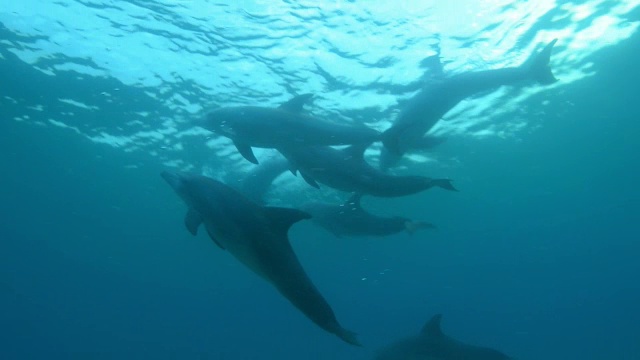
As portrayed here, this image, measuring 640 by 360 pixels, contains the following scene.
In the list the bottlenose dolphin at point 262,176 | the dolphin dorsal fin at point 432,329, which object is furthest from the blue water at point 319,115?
the dolphin dorsal fin at point 432,329

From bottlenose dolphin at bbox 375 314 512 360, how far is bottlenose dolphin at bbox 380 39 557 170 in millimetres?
4320

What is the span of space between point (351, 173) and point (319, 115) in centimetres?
1134

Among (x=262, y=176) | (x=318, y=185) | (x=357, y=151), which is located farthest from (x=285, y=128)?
(x=262, y=176)

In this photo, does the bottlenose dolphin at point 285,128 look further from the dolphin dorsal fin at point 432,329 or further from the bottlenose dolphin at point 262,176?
the bottlenose dolphin at point 262,176

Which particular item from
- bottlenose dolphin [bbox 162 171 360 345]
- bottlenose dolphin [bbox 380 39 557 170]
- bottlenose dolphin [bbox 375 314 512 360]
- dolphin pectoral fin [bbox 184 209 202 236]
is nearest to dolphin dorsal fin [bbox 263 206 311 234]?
bottlenose dolphin [bbox 162 171 360 345]

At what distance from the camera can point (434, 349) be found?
12.0 m

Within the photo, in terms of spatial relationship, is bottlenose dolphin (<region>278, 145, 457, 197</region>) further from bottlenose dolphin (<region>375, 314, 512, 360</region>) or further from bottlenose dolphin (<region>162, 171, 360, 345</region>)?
bottlenose dolphin (<region>375, 314, 512, 360</region>)

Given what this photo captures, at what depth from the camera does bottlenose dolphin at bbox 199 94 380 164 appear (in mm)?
8336

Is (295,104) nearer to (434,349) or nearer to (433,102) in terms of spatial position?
(433,102)

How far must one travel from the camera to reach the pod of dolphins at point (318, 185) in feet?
16.8

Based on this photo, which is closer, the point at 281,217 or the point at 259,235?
the point at 259,235

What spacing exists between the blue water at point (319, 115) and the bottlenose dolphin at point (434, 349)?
28.3 ft

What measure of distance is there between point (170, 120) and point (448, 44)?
485 inches

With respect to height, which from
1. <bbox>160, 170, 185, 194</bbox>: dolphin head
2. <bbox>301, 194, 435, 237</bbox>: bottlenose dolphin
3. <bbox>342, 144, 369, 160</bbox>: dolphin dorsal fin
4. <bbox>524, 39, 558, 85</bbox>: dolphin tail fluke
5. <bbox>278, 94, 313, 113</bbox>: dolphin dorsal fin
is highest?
<bbox>524, 39, 558, 85</bbox>: dolphin tail fluke
